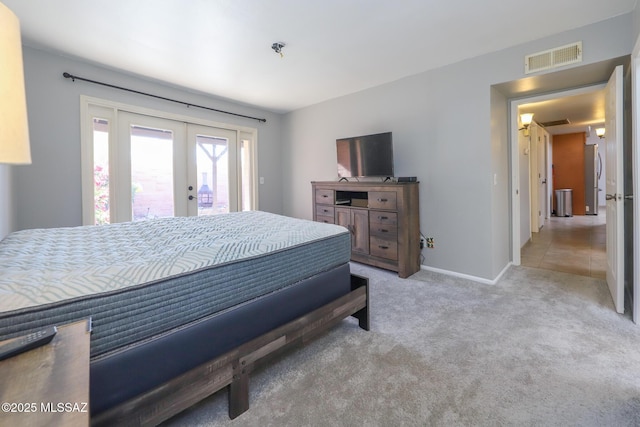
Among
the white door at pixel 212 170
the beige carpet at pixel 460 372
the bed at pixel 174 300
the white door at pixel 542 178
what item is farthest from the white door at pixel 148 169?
the white door at pixel 542 178

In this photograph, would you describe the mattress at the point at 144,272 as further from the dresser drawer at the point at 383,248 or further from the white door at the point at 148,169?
the white door at the point at 148,169

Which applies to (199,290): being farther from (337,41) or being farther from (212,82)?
(212,82)

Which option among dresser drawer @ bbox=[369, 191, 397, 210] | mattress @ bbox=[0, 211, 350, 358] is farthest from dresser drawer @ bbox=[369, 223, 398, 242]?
mattress @ bbox=[0, 211, 350, 358]

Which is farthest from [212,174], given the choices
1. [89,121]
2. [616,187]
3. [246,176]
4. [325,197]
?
[616,187]

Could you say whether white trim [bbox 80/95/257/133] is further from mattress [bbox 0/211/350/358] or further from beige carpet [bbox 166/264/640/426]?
beige carpet [bbox 166/264/640/426]

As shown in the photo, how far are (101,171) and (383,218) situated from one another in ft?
11.0

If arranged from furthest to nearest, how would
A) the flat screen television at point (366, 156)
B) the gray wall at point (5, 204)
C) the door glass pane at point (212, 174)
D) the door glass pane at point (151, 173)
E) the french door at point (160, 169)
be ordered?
the door glass pane at point (212, 174) < the door glass pane at point (151, 173) < the flat screen television at point (366, 156) < the french door at point (160, 169) < the gray wall at point (5, 204)

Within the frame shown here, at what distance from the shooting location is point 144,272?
115 centimetres

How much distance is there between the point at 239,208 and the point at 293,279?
329cm

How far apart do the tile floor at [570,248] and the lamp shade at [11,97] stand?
4449mm

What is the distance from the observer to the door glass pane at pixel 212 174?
4.25 metres

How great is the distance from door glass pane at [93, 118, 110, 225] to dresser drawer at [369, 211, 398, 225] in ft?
10.4

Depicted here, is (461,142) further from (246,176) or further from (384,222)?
(246,176)

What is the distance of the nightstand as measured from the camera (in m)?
0.50
